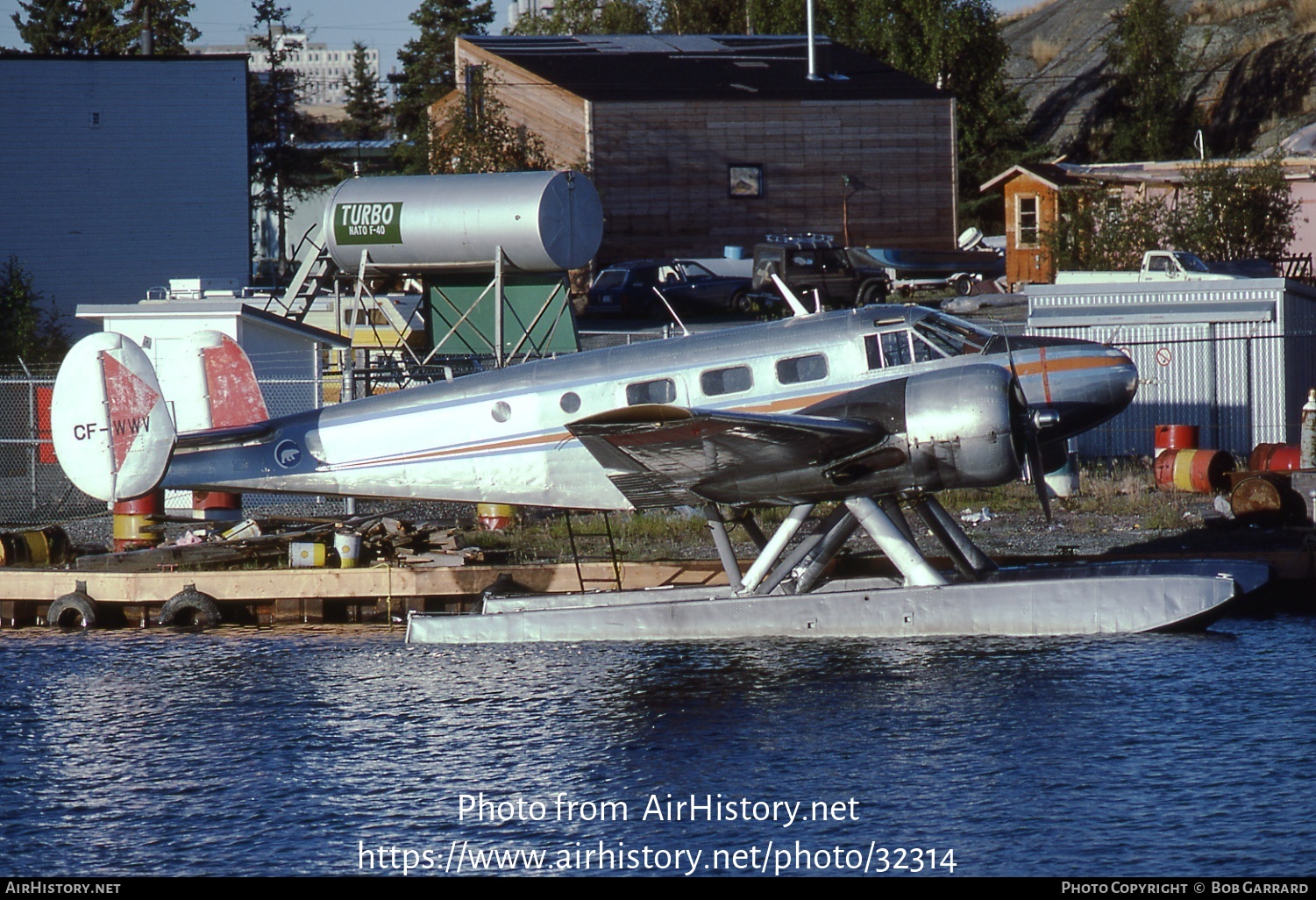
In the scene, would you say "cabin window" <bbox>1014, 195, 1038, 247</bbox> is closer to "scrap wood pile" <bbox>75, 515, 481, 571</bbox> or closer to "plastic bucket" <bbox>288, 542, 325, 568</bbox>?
"scrap wood pile" <bbox>75, 515, 481, 571</bbox>

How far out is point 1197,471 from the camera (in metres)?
26.5

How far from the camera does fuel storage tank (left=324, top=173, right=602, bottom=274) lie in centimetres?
3133

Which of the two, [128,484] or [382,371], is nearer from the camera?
[128,484]

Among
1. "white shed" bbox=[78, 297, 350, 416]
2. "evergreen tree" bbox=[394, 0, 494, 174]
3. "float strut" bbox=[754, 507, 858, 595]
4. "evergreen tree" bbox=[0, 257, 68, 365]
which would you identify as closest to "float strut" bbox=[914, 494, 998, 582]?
"float strut" bbox=[754, 507, 858, 595]

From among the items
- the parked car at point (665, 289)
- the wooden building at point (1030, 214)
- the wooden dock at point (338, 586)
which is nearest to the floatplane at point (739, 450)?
the wooden dock at point (338, 586)

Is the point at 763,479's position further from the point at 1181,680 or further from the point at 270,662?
the point at 270,662

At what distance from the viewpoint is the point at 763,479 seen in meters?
19.0

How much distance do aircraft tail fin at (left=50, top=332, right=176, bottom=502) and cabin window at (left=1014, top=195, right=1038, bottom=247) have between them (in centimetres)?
4292

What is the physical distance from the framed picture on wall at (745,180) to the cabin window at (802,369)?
131ft

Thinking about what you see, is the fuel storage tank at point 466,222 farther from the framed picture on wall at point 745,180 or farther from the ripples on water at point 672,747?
the framed picture on wall at point 745,180

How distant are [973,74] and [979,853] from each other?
6746 cm

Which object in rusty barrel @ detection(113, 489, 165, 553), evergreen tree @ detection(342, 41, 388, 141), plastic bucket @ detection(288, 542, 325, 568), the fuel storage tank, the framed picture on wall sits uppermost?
evergreen tree @ detection(342, 41, 388, 141)

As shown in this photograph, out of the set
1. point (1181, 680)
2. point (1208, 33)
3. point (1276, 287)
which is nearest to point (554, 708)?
point (1181, 680)

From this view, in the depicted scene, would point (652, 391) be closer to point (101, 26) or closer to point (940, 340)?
point (940, 340)
